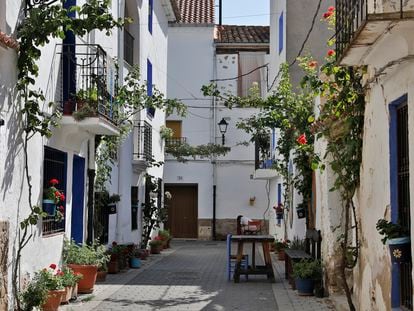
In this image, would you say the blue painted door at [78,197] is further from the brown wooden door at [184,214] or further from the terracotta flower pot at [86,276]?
the brown wooden door at [184,214]

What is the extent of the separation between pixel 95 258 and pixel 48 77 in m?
3.55

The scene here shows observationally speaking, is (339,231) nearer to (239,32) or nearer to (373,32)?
(373,32)

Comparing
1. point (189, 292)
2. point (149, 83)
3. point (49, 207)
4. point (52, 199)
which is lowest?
point (189, 292)

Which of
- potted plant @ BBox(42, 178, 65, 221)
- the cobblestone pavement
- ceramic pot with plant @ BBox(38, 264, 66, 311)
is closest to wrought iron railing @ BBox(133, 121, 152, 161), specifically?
the cobblestone pavement

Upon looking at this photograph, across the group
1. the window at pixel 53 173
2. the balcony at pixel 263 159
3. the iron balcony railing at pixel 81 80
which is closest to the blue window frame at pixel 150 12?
the balcony at pixel 263 159

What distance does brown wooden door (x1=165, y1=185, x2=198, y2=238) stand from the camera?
31.2 m

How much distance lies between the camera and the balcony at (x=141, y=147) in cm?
1983

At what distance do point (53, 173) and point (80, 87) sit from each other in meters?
1.76

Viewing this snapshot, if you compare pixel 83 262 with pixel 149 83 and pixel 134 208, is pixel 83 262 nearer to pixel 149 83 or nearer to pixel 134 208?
pixel 134 208

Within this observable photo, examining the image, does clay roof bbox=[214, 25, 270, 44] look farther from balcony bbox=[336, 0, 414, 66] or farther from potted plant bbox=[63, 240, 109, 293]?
balcony bbox=[336, 0, 414, 66]

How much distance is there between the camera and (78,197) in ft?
44.7

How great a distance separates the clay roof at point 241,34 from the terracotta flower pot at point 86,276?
20.6 meters

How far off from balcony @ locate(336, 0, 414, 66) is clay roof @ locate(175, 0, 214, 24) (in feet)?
76.3

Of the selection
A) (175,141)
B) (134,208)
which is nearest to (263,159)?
(175,141)
